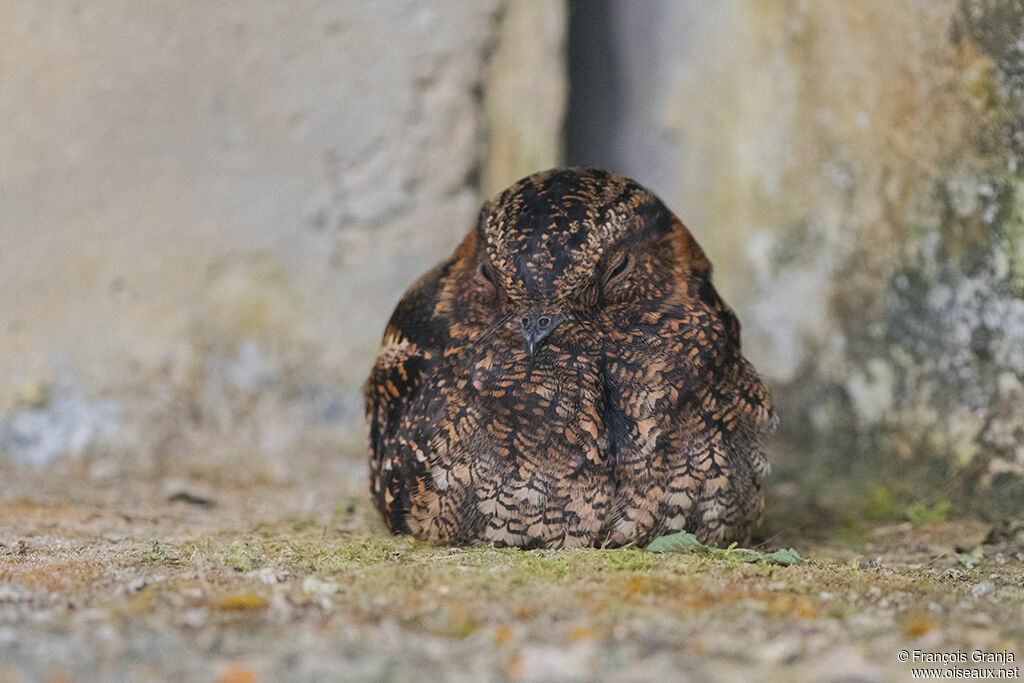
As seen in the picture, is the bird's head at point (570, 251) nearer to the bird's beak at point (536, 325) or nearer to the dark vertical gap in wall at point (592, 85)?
the bird's beak at point (536, 325)

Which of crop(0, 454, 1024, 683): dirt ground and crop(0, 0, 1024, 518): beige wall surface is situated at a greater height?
crop(0, 0, 1024, 518): beige wall surface

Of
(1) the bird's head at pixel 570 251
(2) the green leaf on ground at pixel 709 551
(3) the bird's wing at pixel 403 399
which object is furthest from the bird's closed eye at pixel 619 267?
(2) the green leaf on ground at pixel 709 551

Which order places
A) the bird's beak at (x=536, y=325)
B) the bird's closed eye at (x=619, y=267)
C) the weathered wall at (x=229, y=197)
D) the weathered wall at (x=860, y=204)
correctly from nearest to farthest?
the bird's beak at (x=536, y=325) < the bird's closed eye at (x=619, y=267) < the weathered wall at (x=860, y=204) < the weathered wall at (x=229, y=197)

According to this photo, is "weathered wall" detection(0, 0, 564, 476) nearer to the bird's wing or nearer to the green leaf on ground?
the bird's wing

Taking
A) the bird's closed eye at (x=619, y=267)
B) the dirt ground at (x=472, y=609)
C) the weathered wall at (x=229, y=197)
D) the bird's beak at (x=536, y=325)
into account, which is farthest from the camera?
the weathered wall at (x=229, y=197)

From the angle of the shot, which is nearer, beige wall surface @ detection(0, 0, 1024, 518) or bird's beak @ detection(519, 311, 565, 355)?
bird's beak @ detection(519, 311, 565, 355)

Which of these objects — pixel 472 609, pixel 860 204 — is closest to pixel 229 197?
Result: pixel 860 204

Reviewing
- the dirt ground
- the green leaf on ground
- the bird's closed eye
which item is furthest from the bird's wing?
the green leaf on ground
